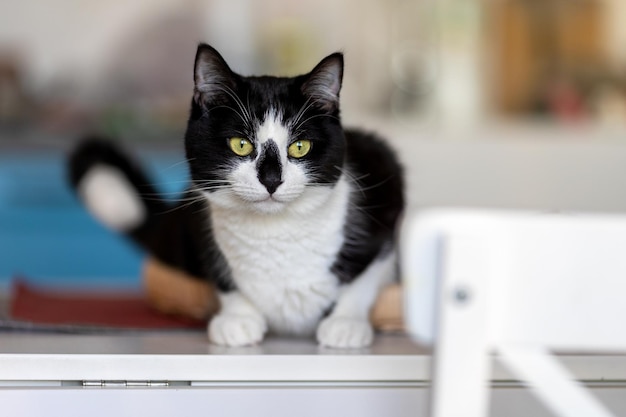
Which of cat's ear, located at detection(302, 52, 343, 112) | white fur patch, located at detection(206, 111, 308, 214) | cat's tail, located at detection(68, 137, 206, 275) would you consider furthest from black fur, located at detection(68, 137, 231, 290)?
cat's ear, located at detection(302, 52, 343, 112)

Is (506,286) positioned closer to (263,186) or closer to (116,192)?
(263,186)

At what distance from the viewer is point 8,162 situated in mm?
2873

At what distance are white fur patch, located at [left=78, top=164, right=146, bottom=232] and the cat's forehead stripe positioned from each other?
0.62m

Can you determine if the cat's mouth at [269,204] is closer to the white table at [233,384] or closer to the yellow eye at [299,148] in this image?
the yellow eye at [299,148]

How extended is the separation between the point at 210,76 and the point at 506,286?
55 centimetres

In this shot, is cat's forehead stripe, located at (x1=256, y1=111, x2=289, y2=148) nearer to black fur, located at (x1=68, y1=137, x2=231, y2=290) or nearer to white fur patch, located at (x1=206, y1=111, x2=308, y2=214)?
white fur patch, located at (x1=206, y1=111, x2=308, y2=214)

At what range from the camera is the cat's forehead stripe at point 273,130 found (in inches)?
40.8

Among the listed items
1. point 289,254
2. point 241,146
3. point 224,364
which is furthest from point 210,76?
point 224,364

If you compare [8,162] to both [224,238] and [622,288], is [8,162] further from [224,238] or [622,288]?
[622,288]

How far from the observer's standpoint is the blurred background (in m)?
3.23

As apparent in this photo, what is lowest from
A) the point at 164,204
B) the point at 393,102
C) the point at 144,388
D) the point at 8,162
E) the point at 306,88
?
the point at 144,388

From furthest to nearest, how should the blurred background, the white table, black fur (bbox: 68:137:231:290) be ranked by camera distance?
the blurred background → black fur (bbox: 68:137:231:290) → the white table

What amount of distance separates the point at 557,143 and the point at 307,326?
2338 millimetres

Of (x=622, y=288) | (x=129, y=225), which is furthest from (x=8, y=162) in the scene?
(x=622, y=288)
